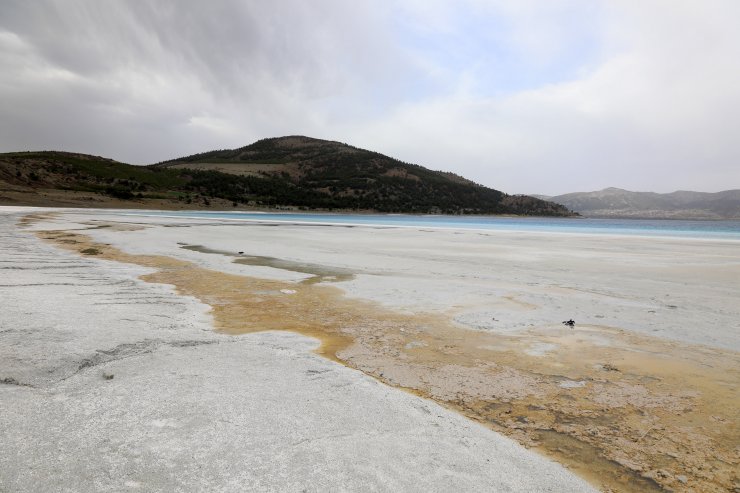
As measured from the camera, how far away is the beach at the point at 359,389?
289 centimetres

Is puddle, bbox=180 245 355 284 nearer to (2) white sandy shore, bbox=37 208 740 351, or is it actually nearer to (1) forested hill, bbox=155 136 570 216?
(2) white sandy shore, bbox=37 208 740 351

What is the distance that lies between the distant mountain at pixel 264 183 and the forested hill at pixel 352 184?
0.33 metres

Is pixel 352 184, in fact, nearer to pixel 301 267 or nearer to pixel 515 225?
pixel 515 225

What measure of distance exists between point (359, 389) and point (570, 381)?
8.60 feet

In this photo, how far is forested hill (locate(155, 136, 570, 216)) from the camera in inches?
4729

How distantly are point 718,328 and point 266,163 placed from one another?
15919 cm

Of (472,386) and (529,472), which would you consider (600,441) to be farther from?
(472,386)

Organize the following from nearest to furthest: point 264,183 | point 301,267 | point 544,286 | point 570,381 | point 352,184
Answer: point 570,381, point 544,286, point 301,267, point 264,183, point 352,184

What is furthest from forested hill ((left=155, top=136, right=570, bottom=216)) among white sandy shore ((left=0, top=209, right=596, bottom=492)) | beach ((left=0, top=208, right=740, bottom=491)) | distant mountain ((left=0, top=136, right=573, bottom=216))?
white sandy shore ((left=0, top=209, right=596, bottom=492))

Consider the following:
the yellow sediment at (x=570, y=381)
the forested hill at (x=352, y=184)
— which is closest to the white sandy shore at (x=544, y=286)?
the yellow sediment at (x=570, y=381)

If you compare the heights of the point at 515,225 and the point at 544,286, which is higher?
the point at 515,225

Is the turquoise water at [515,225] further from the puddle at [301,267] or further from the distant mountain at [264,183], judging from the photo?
the puddle at [301,267]

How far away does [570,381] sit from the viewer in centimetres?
494

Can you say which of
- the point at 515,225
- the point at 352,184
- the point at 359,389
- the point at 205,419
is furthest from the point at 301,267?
the point at 352,184
